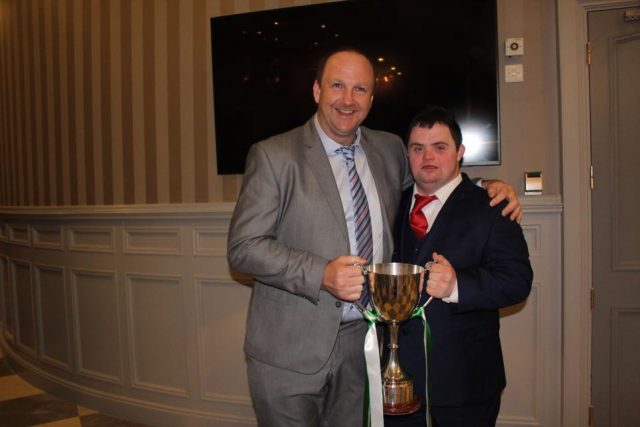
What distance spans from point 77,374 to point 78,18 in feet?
7.78

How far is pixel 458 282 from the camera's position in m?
1.27

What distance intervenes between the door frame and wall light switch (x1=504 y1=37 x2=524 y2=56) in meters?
0.16

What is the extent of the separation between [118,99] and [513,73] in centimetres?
233

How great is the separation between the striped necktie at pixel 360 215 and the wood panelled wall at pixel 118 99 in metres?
1.46

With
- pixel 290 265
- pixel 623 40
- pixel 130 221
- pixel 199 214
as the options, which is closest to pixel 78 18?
pixel 130 221

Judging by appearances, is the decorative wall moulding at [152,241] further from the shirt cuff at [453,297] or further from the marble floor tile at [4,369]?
the shirt cuff at [453,297]

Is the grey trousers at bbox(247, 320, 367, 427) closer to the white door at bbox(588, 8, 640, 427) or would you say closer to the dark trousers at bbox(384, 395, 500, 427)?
the dark trousers at bbox(384, 395, 500, 427)

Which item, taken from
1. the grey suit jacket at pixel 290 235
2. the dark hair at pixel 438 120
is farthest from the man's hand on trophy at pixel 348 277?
the dark hair at pixel 438 120

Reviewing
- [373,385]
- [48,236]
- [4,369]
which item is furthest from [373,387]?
[4,369]

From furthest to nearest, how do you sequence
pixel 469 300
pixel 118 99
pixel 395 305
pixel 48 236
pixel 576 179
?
pixel 48 236 < pixel 118 99 < pixel 576 179 < pixel 469 300 < pixel 395 305

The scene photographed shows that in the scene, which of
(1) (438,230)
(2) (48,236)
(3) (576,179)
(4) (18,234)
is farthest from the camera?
(4) (18,234)

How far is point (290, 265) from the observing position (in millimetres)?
1362

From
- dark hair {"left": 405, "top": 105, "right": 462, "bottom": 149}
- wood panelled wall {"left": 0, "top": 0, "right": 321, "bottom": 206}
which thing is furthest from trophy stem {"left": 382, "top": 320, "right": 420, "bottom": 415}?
wood panelled wall {"left": 0, "top": 0, "right": 321, "bottom": 206}

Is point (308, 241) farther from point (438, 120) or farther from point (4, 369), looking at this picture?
point (4, 369)
